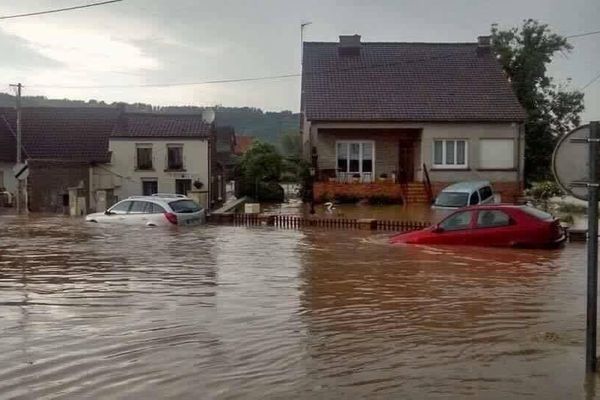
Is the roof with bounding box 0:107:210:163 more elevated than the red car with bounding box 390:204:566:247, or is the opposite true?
the roof with bounding box 0:107:210:163

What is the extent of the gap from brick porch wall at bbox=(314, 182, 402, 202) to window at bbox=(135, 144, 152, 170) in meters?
15.1

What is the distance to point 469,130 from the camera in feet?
123

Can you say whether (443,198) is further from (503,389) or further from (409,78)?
(503,389)

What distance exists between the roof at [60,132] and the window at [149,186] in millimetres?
3019

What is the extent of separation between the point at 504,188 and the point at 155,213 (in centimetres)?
1870

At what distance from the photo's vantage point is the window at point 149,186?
47156 millimetres

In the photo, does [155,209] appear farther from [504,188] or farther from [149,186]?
[149,186]

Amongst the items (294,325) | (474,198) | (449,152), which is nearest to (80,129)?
(449,152)


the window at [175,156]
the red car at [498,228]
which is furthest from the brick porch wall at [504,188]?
the red car at [498,228]

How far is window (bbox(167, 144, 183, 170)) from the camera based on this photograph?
4703 centimetres

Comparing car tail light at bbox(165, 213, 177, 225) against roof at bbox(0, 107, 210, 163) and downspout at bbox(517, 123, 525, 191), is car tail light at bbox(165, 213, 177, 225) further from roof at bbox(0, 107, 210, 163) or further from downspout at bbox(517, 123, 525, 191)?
roof at bbox(0, 107, 210, 163)

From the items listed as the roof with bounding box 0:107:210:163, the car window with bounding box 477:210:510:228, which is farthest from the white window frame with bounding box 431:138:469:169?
the car window with bounding box 477:210:510:228

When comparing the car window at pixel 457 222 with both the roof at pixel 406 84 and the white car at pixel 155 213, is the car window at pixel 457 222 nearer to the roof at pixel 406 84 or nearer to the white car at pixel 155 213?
the white car at pixel 155 213

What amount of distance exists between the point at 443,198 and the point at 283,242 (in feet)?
32.5
